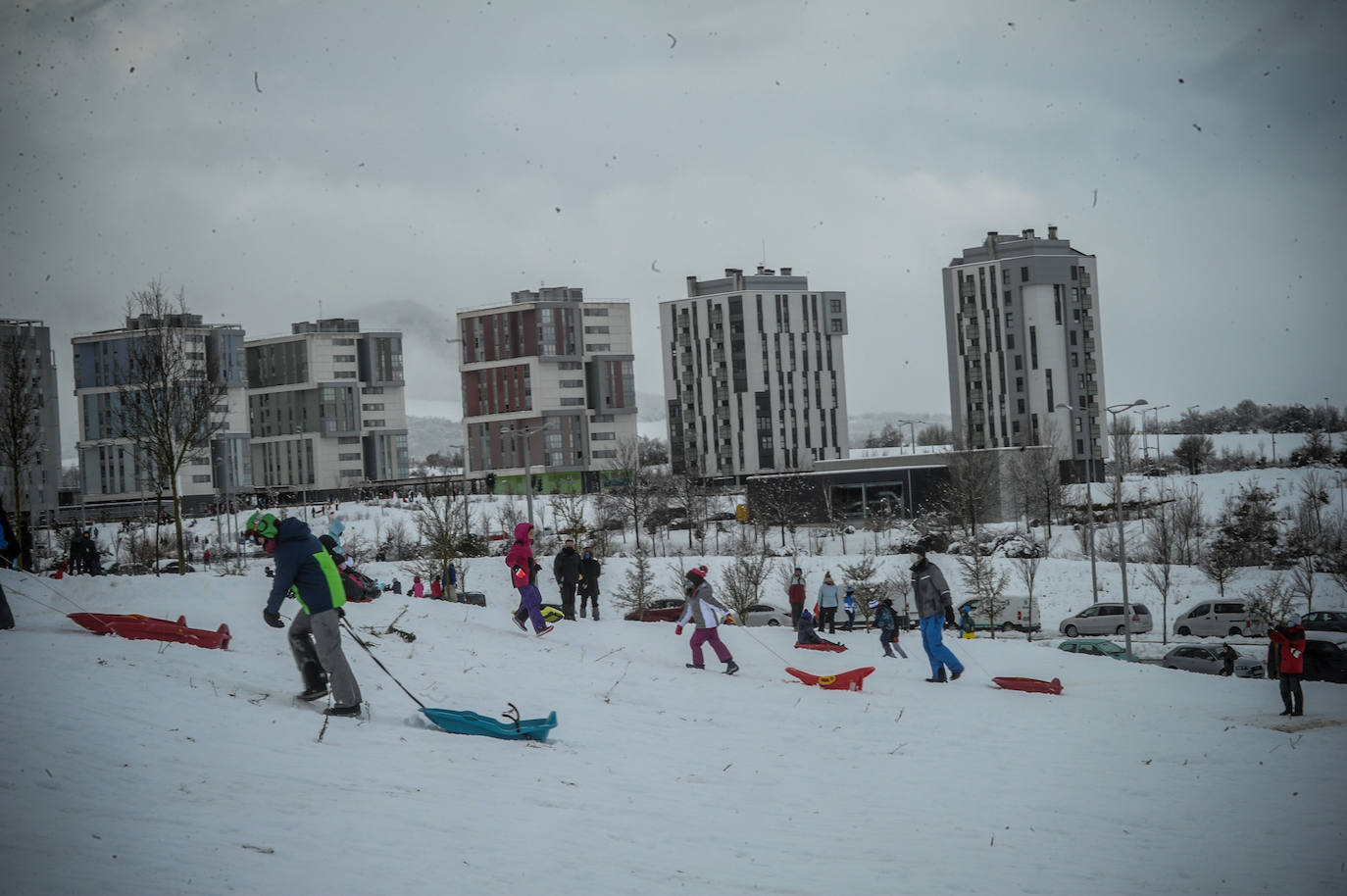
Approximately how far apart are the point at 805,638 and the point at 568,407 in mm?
106482

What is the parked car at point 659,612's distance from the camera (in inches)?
1409

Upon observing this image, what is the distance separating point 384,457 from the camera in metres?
A: 159

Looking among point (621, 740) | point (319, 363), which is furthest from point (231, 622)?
point (319, 363)

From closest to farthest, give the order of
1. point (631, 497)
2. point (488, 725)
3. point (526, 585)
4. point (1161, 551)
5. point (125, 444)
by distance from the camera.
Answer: point (488, 725), point (526, 585), point (1161, 551), point (631, 497), point (125, 444)

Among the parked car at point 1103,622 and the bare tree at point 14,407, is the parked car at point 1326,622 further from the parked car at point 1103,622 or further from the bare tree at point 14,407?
the bare tree at point 14,407

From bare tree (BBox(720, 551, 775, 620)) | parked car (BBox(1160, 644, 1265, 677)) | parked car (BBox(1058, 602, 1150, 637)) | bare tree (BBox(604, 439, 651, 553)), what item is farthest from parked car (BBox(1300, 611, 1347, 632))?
bare tree (BBox(604, 439, 651, 553))

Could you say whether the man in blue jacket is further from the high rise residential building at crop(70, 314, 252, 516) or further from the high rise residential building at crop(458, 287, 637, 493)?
the high rise residential building at crop(70, 314, 252, 516)

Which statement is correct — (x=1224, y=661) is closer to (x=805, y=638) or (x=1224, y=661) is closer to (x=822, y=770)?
(x=805, y=638)

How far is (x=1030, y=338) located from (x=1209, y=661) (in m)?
79.2

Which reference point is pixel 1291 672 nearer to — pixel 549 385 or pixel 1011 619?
pixel 1011 619

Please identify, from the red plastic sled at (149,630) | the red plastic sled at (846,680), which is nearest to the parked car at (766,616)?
the red plastic sled at (846,680)

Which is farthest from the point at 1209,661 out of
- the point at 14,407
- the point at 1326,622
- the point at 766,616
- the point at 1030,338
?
the point at 1030,338

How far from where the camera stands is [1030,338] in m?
106

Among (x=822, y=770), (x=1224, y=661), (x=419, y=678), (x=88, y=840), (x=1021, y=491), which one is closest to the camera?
(x=88, y=840)
